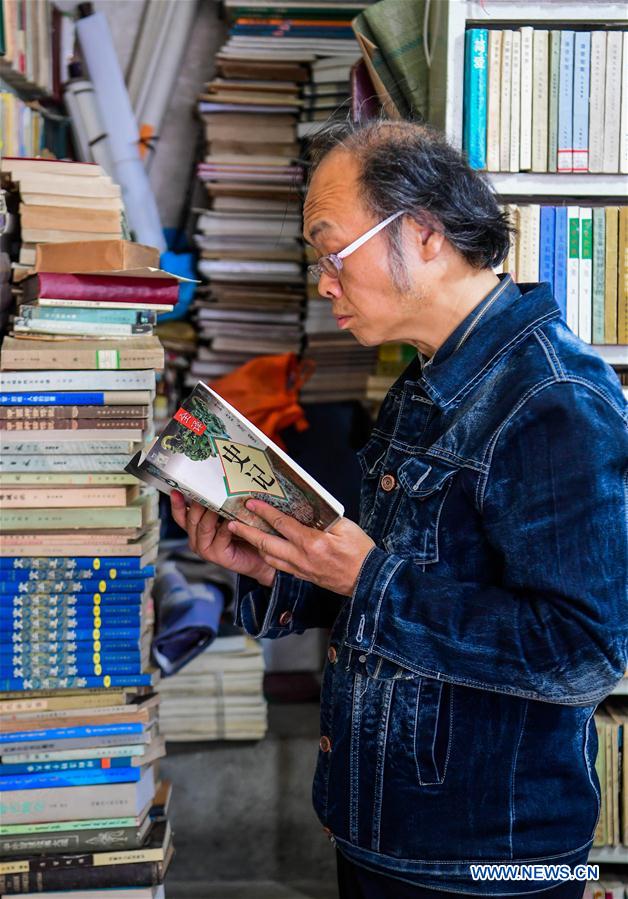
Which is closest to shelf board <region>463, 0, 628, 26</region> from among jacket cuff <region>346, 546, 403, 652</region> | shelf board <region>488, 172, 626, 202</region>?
shelf board <region>488, 172, 626, 202</region>

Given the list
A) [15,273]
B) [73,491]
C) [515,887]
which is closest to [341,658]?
[515,887]

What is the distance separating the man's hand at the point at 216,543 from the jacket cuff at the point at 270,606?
0.06ft

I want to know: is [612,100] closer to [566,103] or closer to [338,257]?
[566,103]

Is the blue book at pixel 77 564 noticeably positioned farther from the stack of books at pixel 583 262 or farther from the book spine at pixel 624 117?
the book spine at pixel 624 117

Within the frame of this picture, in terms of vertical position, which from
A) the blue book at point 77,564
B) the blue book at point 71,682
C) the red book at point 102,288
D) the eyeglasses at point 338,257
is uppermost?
the red book at point 102,288

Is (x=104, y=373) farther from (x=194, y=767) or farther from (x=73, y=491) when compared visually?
(x=194, y=767)

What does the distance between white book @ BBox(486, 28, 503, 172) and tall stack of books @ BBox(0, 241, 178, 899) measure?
0.65 m

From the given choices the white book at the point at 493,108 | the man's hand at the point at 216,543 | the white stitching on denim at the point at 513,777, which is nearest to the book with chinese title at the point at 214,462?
the man's hand at the point at 216,543

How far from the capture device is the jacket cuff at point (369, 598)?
108 cm

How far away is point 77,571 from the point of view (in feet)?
6.30

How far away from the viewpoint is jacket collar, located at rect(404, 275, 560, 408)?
1.12 metres

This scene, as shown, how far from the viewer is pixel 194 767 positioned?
267 centimetres

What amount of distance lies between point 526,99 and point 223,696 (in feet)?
5.57

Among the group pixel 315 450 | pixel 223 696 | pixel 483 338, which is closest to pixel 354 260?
pixel 483 338
